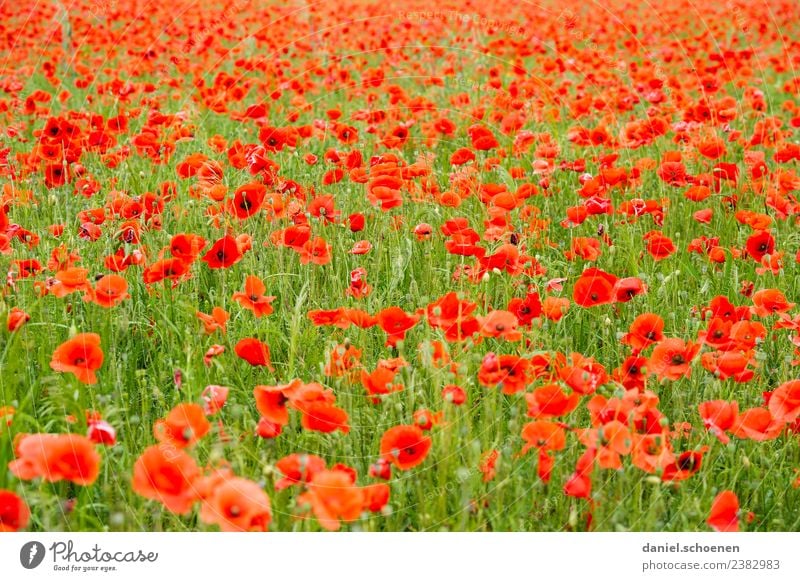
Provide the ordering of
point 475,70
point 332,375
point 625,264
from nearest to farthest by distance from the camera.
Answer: point 332,375 → point 625,264 → point 475,70

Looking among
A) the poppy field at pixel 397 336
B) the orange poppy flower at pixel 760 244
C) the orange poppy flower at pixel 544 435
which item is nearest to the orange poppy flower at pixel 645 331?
the poppy field at pixel 397 336

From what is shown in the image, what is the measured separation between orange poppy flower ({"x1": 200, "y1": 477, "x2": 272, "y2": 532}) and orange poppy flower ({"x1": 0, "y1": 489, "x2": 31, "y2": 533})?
503 mm

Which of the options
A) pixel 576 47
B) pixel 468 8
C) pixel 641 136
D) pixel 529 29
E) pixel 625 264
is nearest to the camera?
pixel 625 264

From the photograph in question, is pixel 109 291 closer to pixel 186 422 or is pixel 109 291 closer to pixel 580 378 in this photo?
pixel 186 422

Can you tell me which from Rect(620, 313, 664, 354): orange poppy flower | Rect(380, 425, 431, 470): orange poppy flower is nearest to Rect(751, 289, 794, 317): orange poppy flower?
Rect(620, 313, 664, 354): orange poppy flower

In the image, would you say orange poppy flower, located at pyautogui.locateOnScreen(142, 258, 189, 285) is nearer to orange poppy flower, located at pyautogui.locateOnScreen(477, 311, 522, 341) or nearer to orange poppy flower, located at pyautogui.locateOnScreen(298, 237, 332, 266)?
orange poppy flower, located at pyautogui.locateOnScreen(298, 237, 332, 266)

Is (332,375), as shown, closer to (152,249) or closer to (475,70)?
(152,249)

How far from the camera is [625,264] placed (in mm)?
3635

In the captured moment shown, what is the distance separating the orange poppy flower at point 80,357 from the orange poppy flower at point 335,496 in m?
0.78

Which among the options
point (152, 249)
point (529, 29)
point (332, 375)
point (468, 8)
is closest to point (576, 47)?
point (529, 29)

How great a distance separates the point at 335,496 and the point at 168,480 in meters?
0.38
